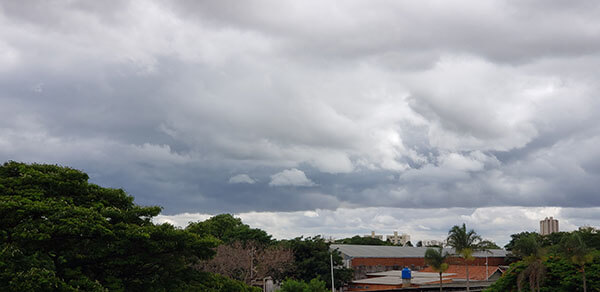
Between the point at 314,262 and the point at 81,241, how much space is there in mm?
45613

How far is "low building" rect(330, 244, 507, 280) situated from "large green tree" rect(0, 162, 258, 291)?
5332 cm

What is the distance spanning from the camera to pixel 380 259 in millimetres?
92812

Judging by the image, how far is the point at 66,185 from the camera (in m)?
30.0

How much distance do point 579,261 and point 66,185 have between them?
4574 cm

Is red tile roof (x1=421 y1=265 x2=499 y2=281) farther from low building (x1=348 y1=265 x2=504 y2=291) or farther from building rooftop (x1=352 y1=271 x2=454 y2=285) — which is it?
building rooftop (x1=352 y1=271 x2=454 y2=285)

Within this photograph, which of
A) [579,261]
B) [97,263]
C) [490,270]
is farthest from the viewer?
[490,270]

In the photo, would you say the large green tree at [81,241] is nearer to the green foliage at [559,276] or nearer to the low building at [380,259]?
the green foliage at [559,276]

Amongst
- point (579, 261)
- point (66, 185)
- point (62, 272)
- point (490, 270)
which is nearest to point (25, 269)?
point (62, 272)

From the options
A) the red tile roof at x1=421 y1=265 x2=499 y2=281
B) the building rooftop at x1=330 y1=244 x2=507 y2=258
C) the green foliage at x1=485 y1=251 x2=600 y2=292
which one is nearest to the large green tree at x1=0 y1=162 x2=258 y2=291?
the green foliage at x1=485 y1=251 x2=600 y2=292

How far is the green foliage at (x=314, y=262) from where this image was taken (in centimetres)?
6988

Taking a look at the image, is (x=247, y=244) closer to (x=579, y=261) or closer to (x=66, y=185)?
(x=579, y=261)

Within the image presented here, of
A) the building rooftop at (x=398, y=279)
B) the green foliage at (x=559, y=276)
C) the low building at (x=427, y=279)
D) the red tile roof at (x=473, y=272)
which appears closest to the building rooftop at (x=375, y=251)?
the red tile roof at (x=473, y=272)

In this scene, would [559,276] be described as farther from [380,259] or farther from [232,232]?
[232,232]

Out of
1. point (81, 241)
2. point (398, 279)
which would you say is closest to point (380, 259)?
point (398, 279)
